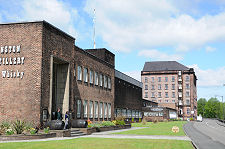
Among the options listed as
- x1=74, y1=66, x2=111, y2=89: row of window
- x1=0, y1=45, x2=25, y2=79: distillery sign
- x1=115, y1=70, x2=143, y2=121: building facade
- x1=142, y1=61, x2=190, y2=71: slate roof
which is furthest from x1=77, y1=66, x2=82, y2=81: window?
x1=142, y1=61, x2=190, y2=71: slate roof

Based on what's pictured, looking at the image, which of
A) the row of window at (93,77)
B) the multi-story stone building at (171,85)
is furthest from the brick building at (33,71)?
the multi-story stone building at (171,85)

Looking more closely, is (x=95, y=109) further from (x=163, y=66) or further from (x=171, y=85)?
(x=163, y=66)

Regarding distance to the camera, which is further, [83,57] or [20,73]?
[83,57]

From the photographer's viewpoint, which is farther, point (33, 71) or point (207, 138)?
point (33, 71)

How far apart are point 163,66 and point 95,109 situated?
332ft

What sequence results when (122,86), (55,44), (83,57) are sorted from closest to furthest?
(55,44)
(83,57)
(122,86)

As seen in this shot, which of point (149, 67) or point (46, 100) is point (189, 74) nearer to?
point (149, 67)

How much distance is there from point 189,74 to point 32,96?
369 feet

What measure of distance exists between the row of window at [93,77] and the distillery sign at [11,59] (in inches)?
373

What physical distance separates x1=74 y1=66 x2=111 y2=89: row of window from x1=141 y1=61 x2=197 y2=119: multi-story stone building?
8701 centimetres

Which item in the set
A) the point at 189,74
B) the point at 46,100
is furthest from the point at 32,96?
the point at 189,74

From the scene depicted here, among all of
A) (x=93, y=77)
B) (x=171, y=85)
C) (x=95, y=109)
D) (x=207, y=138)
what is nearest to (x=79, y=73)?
(x=93, y=77)

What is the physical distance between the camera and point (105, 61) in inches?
1764

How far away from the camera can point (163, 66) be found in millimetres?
→ 138750
